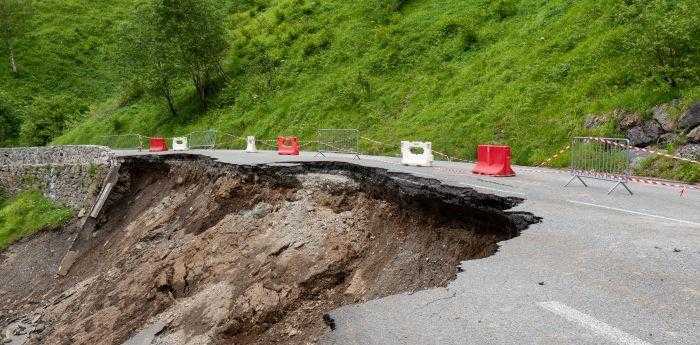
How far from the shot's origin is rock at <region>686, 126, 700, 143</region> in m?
14.3

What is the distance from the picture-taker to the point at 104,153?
2823 cm

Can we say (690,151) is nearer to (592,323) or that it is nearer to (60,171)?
(592,323)

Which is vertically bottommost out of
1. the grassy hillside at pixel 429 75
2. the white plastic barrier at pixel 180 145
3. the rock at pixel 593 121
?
the white plastic barrier at pixel 180 145

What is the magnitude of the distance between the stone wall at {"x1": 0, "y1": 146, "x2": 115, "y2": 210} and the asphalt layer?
77.1ft

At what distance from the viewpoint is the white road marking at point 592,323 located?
4.32 metres

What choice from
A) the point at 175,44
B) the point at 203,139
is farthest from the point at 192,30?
the point at 203,139

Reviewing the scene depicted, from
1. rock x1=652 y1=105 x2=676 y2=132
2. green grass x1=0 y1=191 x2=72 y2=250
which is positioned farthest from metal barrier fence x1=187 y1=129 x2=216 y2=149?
rock x1=652 y1=105 x2=676 y2=132

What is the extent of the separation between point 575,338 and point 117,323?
1222 cm

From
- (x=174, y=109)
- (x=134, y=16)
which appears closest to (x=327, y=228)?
(x=174, y=109)

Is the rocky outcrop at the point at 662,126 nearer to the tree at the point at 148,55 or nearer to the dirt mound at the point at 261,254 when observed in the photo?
the dirt mound at the point at 261,254

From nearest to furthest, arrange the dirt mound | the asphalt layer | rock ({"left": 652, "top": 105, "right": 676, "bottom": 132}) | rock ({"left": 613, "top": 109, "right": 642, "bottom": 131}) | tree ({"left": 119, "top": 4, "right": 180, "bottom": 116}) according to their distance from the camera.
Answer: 1. the asphalt layer
2. the dirt mound
3. rock ({"left": 652, "top": 105, "right": 676, "bottom": 132})
4. rock ({"left": 613, "top": 109, "right": 642, "bottom": 131})
5. tree ({"left": 119, "top": 4, "right": 180, "bottom": 116})

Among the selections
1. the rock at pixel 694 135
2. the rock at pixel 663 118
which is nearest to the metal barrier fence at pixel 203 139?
the rock at pixel 663 118

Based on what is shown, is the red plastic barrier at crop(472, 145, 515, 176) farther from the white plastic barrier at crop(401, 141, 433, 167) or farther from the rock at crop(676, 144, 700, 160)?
the rock at crop(676, 144, 700, 160)

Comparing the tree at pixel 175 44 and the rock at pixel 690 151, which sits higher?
the tree at pixel 175 44
